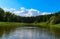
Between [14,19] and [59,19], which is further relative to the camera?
[14,19]

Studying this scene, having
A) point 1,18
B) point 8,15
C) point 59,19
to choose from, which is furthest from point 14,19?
point 59,19

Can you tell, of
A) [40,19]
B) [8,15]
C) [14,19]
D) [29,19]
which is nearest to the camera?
[8,15]

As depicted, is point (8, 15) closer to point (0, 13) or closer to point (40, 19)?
point (0, 13)

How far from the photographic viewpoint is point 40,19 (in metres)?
158

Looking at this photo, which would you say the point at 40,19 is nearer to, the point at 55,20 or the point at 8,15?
the point at 8,15

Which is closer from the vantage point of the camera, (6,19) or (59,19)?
(59,19)

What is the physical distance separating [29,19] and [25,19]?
4.64m

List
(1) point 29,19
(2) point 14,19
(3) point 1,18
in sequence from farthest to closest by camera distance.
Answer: (1) point 29,19
(2) point 14,19
(3) point 1,18

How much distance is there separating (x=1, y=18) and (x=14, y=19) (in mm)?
26216

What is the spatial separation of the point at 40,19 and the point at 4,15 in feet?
157

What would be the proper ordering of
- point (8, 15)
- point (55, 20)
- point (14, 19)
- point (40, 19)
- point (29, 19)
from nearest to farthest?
point (55, 20)
point (8, 15)
point (14, 19)
point (40, 19)
point (29, 19)

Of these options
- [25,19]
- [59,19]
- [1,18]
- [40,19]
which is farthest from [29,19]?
[59,19]

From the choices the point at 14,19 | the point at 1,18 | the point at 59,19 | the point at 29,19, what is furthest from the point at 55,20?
the point at 29,19

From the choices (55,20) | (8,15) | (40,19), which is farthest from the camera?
(40,19)
